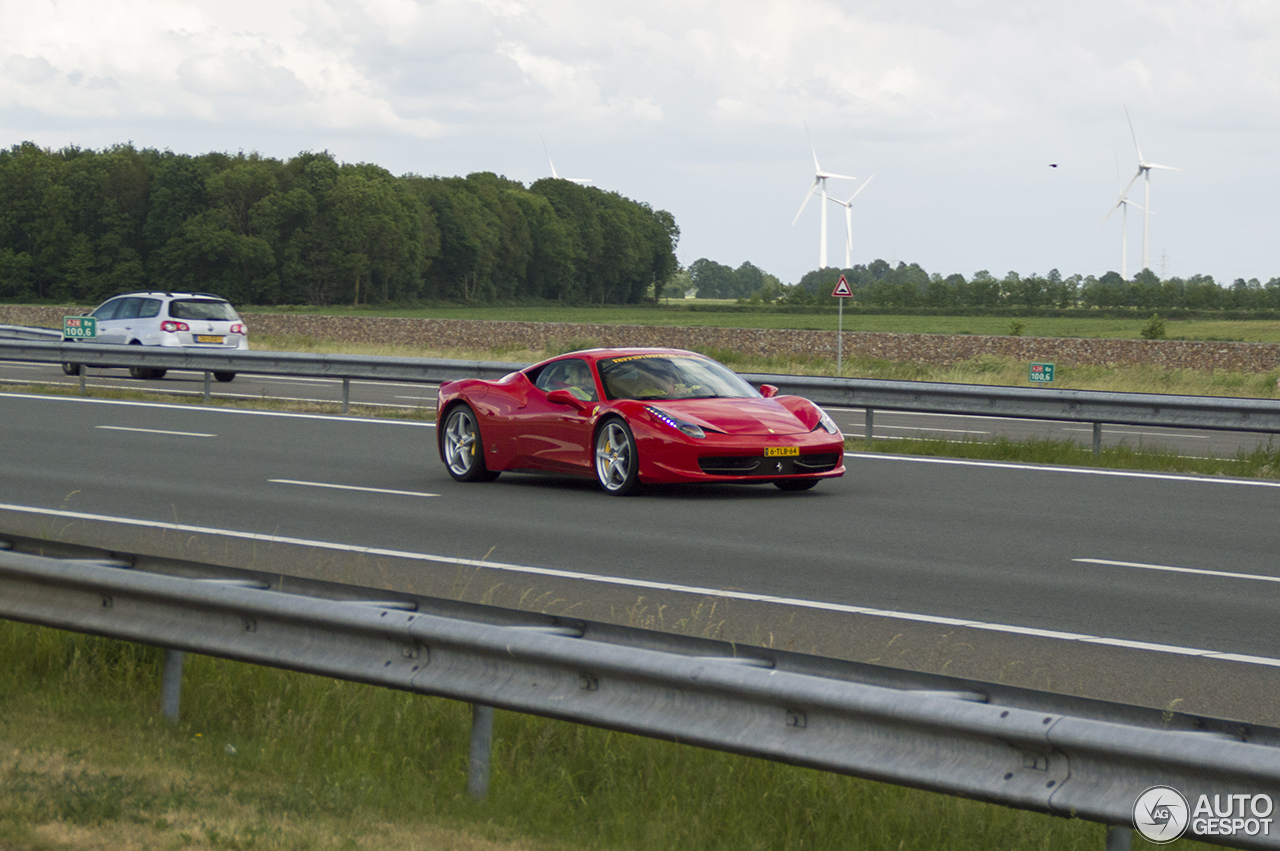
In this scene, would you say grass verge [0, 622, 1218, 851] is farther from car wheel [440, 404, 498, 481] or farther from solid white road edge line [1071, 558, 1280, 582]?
car wheel [440, 404, 498, 481]

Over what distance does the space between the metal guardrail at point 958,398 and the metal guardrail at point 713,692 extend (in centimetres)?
1286

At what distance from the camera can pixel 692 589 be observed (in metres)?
8.74

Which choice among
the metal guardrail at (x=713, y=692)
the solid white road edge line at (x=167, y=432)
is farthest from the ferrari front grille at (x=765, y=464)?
the solid white road edge line at (x=167, y=432)

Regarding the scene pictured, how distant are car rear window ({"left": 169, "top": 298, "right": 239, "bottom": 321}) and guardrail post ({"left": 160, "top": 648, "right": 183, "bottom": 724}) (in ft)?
89.0

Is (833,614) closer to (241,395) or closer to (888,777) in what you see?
(888,777)

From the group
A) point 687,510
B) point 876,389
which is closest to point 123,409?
point 876,389

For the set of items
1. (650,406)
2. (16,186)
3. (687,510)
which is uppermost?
(16,186)

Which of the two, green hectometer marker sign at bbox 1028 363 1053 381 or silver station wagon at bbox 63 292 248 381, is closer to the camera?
green hectometer marker sign at bbox 1028 363 1053 381

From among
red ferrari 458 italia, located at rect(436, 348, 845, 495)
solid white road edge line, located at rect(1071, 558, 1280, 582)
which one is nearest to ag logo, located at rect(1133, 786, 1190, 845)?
solid white road edge line, located at rect(1071, 558, 1280, 582)

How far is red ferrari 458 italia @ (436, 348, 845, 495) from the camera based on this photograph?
12.6m

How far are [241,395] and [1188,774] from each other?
83.3 feet

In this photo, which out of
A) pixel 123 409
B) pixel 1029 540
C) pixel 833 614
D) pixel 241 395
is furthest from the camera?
pixel 241 395

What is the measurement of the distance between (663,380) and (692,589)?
188 inches

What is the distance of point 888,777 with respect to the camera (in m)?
3.93
